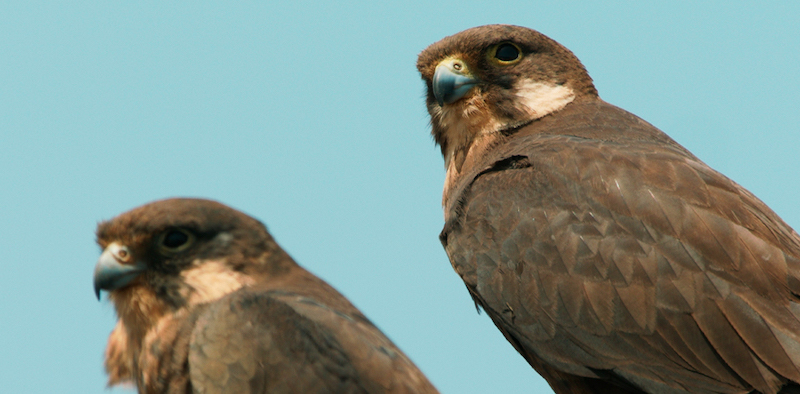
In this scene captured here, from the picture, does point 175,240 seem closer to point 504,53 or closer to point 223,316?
point 223,316

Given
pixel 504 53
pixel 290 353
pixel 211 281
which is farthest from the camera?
pixel 504 53

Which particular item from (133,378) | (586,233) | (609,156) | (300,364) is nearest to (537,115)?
(609,156)

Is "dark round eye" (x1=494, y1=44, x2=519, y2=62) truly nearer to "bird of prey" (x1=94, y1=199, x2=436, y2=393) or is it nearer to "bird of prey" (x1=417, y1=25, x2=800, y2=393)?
"bird of prey" (x1=417, y1=25, x2=800, y2=393)

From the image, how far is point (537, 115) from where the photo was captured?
5668mm

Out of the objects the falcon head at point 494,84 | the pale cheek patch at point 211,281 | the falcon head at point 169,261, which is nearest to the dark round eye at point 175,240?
the falcon head at point 169,261

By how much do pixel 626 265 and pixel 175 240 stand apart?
213 cm

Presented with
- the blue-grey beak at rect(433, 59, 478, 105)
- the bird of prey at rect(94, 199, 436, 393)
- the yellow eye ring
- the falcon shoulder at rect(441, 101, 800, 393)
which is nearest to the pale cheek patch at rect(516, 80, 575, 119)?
the yellow eye ring

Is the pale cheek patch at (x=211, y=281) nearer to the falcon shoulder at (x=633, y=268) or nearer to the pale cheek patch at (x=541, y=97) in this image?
the falcon shoulder at (x=633, y=268)

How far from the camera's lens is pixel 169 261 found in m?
4.73

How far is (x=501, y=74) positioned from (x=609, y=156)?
123 cm

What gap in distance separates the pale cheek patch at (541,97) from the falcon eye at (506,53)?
179 millimetres

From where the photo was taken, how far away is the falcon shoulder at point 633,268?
4070mm

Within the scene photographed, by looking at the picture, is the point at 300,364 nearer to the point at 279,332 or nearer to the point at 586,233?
the point at 279,332

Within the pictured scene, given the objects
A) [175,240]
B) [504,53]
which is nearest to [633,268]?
[504,53]
